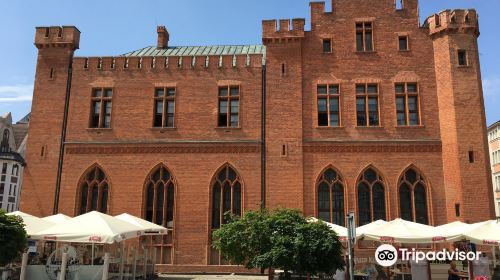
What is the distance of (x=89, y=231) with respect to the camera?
14539 mm

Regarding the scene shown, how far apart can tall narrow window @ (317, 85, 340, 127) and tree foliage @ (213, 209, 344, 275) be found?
899 cm

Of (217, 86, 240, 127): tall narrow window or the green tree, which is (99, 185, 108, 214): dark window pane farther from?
the green tree

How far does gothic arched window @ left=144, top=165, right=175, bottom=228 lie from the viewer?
23.3m

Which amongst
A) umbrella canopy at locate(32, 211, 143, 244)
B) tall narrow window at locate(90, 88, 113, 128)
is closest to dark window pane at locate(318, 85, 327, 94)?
tall narrow window at locate(90, 88, 113, 128)

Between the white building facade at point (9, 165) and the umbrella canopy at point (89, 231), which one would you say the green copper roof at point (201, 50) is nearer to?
the umbrella canopy at point (89, 231)

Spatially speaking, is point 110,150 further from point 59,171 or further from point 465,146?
point 465,146

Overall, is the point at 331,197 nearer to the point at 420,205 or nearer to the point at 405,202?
the point at 405,202

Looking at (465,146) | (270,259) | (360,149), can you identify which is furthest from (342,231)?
(465,146)

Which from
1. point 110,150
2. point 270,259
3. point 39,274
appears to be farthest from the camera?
point 110,150

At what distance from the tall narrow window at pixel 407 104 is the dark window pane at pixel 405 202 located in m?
3.35

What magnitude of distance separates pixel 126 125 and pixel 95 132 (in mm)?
1738

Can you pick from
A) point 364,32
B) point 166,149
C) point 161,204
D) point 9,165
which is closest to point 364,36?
point 364,32

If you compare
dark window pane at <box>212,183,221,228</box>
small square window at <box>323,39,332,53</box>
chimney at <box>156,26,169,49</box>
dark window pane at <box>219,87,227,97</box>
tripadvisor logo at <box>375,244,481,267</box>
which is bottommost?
tripadvisor logo at <box>375,244,481,267</box>

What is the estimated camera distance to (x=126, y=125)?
24.3 meters
